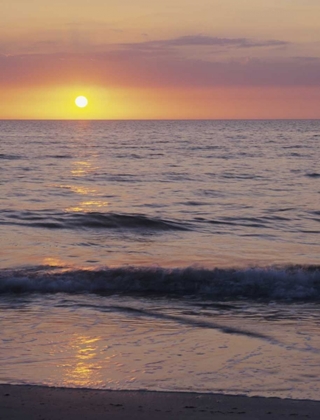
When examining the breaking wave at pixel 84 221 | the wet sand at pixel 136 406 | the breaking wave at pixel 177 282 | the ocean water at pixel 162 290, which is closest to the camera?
the wet sand at pixel 136 406

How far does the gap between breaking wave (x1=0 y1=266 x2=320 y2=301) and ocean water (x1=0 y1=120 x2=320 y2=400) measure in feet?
0.11

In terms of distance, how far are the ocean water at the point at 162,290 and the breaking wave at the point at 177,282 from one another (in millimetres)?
34

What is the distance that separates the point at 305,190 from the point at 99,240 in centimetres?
1263

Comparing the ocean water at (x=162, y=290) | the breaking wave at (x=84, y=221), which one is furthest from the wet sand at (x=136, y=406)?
the breaking wave at (x=84, y=221)

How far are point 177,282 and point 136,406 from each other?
5736 millimetres

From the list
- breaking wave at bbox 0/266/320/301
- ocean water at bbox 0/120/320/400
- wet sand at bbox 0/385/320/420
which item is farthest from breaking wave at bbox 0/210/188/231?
wet sand at bbox 0/385/320/420

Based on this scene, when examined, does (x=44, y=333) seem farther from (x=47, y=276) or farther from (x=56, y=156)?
(x=56, y=156)

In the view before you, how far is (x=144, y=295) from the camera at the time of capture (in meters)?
10.4

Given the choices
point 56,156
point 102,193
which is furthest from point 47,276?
point 56,156

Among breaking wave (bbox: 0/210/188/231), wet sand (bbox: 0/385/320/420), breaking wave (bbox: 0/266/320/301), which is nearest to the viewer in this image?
wet sand (bbox: 0/385/320/420)

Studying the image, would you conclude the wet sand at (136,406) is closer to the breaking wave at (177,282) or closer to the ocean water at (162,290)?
the ocean water at (162,290)

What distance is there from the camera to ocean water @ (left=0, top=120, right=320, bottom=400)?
644cm

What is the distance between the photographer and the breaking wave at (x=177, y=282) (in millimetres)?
10570

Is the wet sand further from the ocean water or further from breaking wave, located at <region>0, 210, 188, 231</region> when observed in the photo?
breaking wave, located at <region>0, 210, 188, 231</region>
